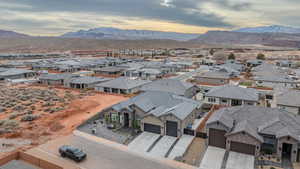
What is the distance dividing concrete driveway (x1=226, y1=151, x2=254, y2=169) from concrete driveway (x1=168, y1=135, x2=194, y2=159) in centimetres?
451

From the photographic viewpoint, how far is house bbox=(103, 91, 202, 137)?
2500 cm

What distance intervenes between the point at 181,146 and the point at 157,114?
5038mm

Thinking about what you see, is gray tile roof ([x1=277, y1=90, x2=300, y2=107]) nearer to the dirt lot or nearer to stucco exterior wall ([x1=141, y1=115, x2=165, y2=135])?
stucco exterior wall ([x1=141, y1=115, x2=165, y2=135])

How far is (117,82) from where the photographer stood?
4975 cm

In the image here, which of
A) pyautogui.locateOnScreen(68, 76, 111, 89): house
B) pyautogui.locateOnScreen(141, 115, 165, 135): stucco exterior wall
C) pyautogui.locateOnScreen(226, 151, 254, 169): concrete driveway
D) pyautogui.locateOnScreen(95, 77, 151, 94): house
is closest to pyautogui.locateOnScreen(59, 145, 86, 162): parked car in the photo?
pyautogui.locateOnScreen(141, 115, 165, 135): stucco exterior wall

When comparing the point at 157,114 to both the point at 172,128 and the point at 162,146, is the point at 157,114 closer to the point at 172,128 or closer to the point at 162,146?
the point at 172,128

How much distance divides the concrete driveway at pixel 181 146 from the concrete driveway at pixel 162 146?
659 mm

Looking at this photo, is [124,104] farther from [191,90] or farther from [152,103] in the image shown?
[191,90]

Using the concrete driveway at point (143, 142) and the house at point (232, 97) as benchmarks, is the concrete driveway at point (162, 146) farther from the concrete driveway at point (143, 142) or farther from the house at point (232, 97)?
the house at point (232, 97)

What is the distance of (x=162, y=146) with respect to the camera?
74.1 feet

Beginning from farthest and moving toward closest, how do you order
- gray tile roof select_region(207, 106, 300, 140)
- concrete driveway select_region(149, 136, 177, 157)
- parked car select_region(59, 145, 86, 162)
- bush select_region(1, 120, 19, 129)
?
bush select_region(1, 120, 19, 129) < concrete driveway select_region(149, 136, 177, 157) < gray tile roof select_region(207, 106, 300, 140) < parked car select_region(59, 145, 86, 162)

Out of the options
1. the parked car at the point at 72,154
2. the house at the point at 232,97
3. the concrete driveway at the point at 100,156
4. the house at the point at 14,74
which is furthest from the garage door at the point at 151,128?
the house at the point at 14,74

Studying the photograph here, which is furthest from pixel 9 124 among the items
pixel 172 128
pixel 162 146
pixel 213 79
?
pixel 213 79

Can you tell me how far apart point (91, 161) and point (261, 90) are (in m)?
39.6
